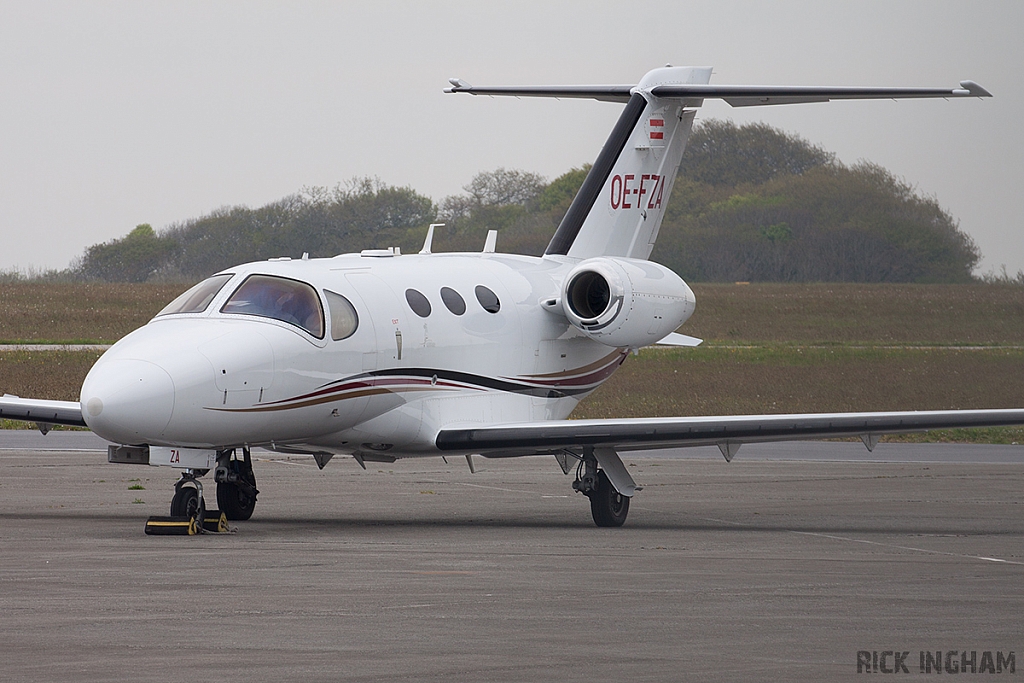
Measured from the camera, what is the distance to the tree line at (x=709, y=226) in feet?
130

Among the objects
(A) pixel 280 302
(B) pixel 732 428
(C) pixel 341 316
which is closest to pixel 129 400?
(A) pixel 280 302

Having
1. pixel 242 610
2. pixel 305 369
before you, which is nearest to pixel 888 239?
pixel 305 369

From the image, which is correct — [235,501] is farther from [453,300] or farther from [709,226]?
[709,226]

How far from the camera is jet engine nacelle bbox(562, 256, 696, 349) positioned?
17016mm

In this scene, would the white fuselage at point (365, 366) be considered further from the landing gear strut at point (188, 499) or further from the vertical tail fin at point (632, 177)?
the vertical tail fin at point (632, 177)

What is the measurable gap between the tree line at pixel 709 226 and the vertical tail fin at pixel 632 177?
732 inches

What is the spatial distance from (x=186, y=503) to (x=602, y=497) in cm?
399

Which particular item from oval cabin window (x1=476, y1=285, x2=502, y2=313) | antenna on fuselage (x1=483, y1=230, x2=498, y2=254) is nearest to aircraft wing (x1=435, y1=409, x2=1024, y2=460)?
oval cabin window (x1=476, y1=285, x2=502, y2=313)

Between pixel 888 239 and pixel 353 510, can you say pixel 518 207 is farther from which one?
pixel 353 510

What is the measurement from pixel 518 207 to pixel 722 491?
90.4 feet

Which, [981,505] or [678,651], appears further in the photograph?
[981,505]

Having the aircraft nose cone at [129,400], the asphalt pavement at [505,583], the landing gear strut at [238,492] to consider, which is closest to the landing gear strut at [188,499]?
the asphalt pavement at [505,583]

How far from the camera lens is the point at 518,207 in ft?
150

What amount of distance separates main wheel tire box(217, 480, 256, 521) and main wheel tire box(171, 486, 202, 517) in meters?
1.31
